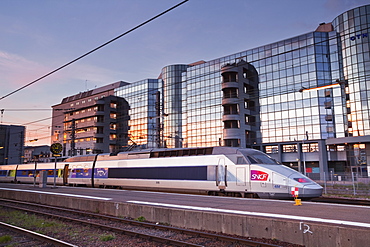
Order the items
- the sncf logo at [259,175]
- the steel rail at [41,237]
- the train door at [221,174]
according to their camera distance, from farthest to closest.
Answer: the train door at [221,174], the sncf logo at [259,175], the steel rail at [41,237]

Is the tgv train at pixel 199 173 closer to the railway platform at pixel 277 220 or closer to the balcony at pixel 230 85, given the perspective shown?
the railway platform at pixel 277 220

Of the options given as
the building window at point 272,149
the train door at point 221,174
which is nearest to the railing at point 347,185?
the train door at point 221,174

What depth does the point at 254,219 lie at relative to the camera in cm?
1059

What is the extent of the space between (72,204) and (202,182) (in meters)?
8.65

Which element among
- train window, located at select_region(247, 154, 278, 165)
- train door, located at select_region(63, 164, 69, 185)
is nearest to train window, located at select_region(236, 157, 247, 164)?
train window, located at select_region(247, 154, 278, 165)

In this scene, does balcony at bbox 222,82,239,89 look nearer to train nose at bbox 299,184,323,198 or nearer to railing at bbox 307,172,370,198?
railing at bbox 307,172,370,198

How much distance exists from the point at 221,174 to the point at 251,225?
396 inches

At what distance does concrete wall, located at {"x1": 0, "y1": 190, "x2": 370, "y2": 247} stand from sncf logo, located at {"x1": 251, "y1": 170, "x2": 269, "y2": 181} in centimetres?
734

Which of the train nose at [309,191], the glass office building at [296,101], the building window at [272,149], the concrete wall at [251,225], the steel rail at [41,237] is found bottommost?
the steel rail at [41,237]

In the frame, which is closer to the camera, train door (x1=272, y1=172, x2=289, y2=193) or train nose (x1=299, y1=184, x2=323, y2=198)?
train nose (x1=299, y1=184, x2=323, y2=198)

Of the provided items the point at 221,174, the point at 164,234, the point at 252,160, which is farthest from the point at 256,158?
the point at 164,234

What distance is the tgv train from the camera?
18078mm

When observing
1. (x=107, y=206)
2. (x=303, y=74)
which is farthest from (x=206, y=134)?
(x=107, y=206)

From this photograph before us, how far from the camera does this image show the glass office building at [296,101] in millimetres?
52438
